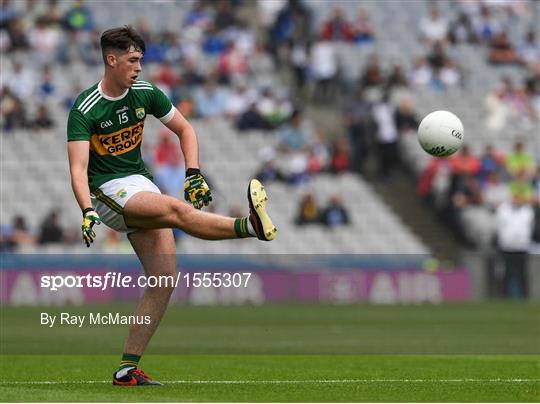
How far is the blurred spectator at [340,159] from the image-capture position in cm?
3177

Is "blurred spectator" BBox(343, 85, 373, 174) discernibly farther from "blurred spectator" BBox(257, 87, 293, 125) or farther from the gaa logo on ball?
the gaa logo on ball

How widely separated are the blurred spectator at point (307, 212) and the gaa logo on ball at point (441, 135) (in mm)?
16843

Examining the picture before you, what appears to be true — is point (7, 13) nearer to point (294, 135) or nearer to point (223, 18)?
point (223, 18)

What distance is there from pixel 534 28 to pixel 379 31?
16.0ft

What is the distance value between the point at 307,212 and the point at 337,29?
751cm

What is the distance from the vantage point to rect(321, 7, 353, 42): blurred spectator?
3575cm

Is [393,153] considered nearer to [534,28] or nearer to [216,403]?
[534,28]

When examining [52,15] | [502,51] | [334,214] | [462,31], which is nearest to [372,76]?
[462,31]

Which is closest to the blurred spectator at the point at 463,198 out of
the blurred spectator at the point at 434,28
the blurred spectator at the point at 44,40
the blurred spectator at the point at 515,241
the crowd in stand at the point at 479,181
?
the crowd in stand at the point at 479,181

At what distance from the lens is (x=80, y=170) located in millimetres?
10352

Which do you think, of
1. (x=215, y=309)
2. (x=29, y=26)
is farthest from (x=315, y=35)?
(x=215, y=309)

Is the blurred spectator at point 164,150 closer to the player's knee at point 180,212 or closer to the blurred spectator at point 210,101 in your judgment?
the blurred spectator at point 210,101

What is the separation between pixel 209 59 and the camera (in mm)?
33312

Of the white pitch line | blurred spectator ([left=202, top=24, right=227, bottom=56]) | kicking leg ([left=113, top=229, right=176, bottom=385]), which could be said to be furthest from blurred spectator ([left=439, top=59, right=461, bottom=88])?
kicking leg ([left=113, top=229, right=176, bottom=385])
